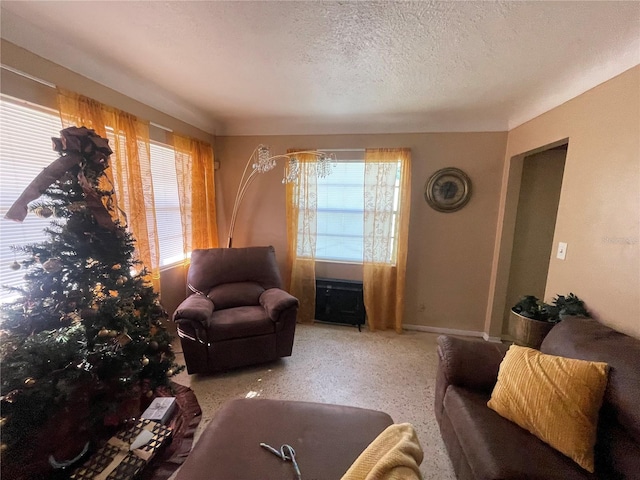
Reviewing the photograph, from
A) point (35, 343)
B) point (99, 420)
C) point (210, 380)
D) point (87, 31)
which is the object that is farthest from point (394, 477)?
point (87, 31)

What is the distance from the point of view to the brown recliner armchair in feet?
7.12

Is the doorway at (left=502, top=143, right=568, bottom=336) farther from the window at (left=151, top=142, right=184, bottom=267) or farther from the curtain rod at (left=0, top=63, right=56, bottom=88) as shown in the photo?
the curtain rod at (left=0, top=63, right=56, bottom=88)

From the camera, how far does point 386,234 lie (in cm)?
313

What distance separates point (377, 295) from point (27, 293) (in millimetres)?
2914

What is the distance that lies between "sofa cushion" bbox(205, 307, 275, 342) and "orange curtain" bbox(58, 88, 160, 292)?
647 millimetres

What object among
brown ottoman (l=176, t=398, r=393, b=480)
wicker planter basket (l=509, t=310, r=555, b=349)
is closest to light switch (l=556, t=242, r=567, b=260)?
wicker planter basket (l=509, t=310, r=555, b=349)

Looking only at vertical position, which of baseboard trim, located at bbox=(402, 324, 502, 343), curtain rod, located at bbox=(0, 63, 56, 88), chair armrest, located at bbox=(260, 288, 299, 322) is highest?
curtain rod, located at bbox=(0, 63, 56, 88)

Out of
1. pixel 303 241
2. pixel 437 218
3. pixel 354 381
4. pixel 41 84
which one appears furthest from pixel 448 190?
pixel 41 84

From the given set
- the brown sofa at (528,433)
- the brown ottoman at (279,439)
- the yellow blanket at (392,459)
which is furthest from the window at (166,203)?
the brown sofa at (528,433)

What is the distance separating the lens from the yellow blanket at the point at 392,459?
617mm

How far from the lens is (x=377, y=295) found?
322cm

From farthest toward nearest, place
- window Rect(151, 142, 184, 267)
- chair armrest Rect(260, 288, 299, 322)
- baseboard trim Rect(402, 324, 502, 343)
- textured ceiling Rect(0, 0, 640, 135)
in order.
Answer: baseboard trim Rect(402, 324, 502, 343)
window Rect(151, 142, 184, 267)
chair armrest Rect(260, 288, 299, 322)
textured ceiling Rect(0, 0, 640, 135)

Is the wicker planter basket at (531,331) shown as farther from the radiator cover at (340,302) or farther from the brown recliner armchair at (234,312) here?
the brown recliner armchair at (234,312)

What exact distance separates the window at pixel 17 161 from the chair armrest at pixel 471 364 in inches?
94.1
